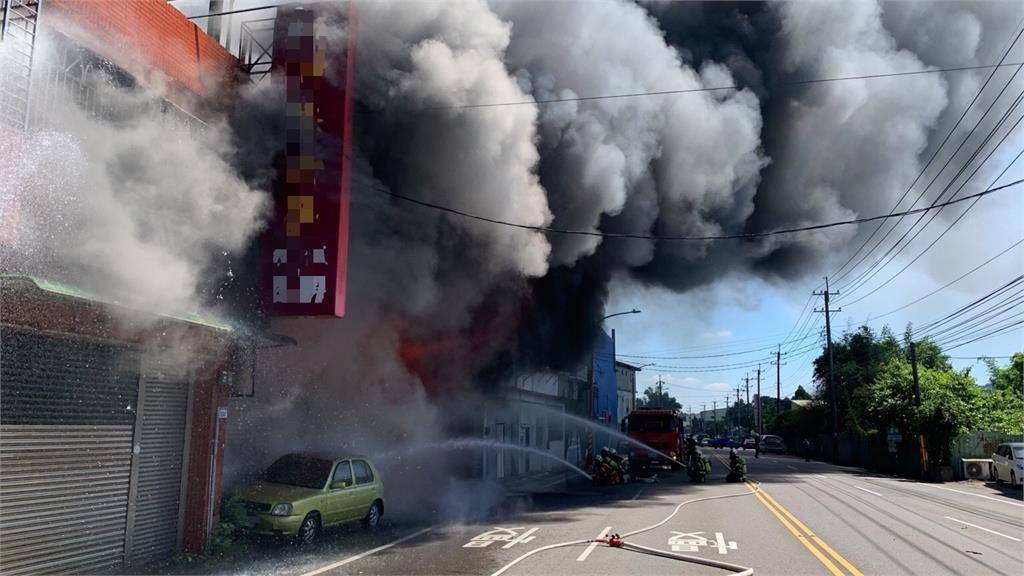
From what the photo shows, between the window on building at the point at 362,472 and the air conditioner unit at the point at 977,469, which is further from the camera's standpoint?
the air conditioner unit at the point at 977,469

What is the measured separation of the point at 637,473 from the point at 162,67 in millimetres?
18015

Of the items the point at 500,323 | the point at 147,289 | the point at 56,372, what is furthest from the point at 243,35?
the point at 500,323

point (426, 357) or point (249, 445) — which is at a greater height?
point (426, 357)

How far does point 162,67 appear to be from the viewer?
9.41 meters

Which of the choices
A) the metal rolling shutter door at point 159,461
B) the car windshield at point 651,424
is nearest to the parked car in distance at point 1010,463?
the car windshield at point 651,424

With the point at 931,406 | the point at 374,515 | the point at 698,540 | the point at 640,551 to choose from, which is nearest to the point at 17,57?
the point at 374,515

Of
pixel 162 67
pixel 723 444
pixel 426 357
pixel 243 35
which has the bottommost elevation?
pixel 723 444

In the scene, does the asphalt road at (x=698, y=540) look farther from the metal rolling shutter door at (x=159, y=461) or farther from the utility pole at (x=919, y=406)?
the utility pole at (x=919, y=406)

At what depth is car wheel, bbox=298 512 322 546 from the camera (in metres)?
9.12

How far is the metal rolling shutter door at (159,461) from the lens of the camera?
8398mm

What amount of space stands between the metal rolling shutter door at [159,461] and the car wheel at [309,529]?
1.54m

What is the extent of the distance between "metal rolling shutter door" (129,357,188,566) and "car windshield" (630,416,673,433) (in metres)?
17.5

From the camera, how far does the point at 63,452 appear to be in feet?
23.8

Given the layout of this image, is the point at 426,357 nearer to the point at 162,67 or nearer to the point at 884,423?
the point at 162,67
